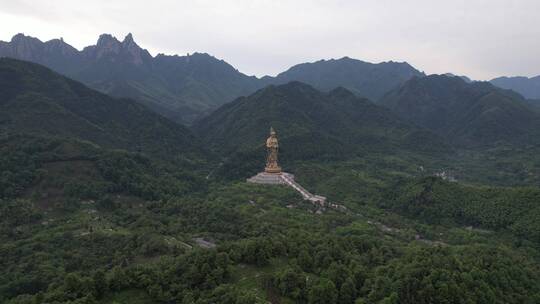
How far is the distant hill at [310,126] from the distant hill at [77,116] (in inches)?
695

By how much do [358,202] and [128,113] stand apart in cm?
7646

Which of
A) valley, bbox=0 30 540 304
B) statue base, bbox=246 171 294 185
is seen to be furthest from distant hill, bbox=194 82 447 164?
statue base, bbox=246 171 294 185

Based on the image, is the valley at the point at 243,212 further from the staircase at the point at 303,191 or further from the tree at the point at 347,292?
the staircase at the point at 303,191

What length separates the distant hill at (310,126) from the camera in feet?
417

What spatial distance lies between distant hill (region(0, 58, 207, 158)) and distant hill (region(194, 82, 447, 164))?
17.7 m

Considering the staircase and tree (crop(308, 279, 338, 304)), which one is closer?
tree (crop(308, 279, 338, 304))

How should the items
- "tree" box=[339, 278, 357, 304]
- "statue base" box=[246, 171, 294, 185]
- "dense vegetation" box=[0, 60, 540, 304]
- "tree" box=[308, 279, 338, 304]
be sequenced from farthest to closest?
"statue base" box=[246, 171, 294, 185] → "dense vegetation" box=[0, 60, 540, 304] → "tree" box=[339, 278, 357, 304] → "tree" box=[308, 279, 338, 304]

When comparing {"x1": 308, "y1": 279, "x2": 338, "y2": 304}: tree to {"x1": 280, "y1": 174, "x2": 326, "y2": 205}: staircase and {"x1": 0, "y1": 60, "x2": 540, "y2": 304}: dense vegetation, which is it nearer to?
{"x1": 0, "y1": 60, "x2": 540, "y2": 304}: dense vegetation

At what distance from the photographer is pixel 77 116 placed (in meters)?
114

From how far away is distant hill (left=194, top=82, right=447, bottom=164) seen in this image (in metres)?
127

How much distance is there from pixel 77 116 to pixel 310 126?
61.1 meters

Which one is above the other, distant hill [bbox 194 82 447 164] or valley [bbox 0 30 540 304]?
distant hill [bbox 194 82 447 164]

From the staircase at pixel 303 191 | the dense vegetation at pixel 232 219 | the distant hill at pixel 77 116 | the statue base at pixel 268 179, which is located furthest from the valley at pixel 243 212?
the statue base at pixel 268 179

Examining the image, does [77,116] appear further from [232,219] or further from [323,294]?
[323,294]
